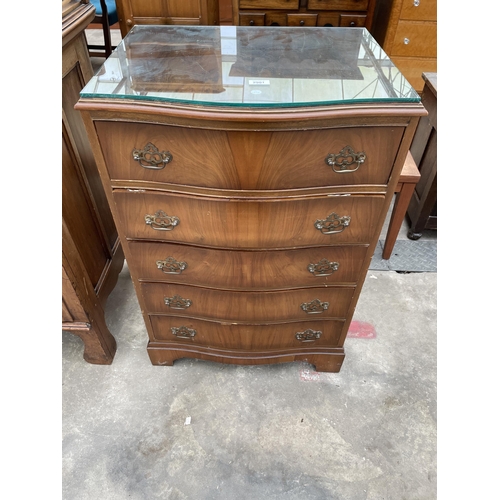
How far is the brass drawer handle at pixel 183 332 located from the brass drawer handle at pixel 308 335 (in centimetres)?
43

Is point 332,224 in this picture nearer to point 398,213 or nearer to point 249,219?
point 249,219

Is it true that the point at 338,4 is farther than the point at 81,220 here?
Yes

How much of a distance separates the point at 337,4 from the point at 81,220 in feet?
7.17

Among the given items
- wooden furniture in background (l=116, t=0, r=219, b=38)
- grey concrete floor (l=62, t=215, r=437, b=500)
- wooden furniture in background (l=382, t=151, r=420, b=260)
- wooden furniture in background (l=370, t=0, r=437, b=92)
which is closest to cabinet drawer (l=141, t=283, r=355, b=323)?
grey concrete floor (l=62, t=215, r=437, b=500)

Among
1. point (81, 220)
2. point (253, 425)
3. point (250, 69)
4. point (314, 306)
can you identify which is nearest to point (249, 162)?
point (250, 69)

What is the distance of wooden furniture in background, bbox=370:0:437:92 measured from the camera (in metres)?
2.68

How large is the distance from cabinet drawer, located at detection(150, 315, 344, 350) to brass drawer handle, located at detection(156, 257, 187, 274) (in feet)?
0.93

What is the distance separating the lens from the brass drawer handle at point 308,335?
1.52m

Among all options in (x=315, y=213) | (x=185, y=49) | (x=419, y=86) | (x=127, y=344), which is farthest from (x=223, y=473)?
(x=419, y=86)

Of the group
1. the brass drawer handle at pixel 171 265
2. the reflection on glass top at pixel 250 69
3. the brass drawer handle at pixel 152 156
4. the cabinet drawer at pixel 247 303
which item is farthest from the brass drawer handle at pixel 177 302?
the reflection on glass top at pixel 250 69

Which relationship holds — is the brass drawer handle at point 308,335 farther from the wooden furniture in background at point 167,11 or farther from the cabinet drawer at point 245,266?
the wooden furniture in background at point 167,11

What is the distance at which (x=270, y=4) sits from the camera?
8.19 feet

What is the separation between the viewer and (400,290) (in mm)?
2080

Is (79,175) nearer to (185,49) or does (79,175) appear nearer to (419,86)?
(185,49)
